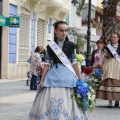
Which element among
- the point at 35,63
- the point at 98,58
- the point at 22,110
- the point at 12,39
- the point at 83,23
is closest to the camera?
the point at 22,110

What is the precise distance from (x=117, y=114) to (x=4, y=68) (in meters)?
14.8

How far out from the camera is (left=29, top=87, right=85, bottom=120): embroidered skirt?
7340 millimetres

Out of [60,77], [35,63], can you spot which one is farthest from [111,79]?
[35,63]

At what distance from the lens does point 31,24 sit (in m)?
29.3

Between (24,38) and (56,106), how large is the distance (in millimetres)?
20888

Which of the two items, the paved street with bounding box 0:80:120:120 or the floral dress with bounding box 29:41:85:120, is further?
the paved street with bounding box 0:80:120:120

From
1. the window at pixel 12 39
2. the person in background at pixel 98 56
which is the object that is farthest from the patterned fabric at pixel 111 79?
the window at pixel 12 39

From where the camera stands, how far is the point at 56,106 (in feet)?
24.1

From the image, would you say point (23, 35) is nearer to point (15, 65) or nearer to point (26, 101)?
point (15, 65)

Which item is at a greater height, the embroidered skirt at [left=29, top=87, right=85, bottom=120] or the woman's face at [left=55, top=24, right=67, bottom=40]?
the woman's face at [left=55, top=24, right=67, bottom=40]

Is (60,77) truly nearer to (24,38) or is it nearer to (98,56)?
(98,56)

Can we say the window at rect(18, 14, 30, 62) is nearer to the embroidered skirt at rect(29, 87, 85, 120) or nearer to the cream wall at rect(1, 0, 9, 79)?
the cream wall at rect(1, 0, 9, 79)

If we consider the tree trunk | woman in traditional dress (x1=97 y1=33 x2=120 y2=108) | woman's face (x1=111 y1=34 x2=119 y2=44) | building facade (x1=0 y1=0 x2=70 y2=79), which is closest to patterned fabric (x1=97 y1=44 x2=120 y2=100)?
woman in traditional dress (x1=97 y1=33 x2=120 y2=108)

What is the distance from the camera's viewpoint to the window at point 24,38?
2755cm
